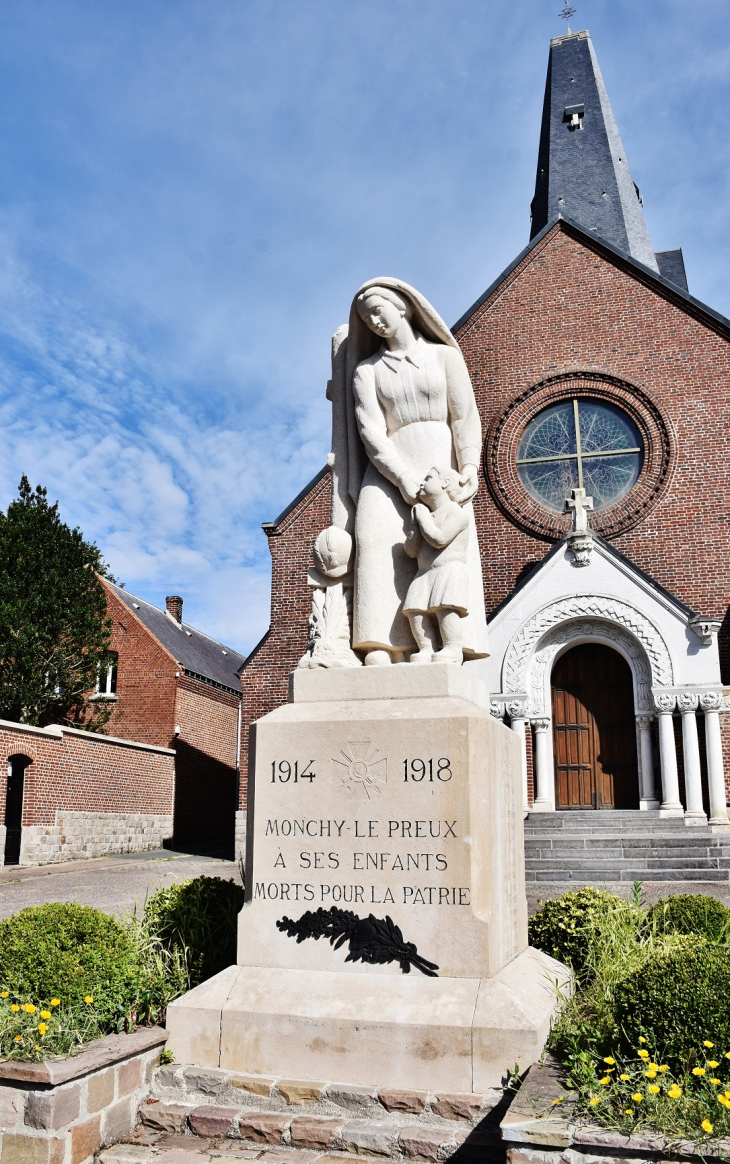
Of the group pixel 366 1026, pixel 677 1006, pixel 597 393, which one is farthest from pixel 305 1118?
pixel 597 393

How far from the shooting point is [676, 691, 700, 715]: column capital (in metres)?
14.7

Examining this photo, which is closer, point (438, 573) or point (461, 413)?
point (438, 573)

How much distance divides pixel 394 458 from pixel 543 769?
1150 cm

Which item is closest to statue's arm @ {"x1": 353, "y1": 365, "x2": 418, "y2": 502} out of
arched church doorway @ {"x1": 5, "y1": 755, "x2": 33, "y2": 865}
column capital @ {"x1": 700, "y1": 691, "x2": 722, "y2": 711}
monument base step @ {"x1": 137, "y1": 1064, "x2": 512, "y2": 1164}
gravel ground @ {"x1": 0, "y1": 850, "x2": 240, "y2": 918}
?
monument base step @ {"x1": 137, "y1": 1064, "x2": 512, "y2": 1164}

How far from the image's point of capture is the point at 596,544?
51.4 feet

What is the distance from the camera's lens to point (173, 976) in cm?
484

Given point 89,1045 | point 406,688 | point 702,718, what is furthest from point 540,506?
point 89,1045

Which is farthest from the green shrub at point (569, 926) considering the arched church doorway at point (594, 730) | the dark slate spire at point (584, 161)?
the dark slate spire at point (584, 161)

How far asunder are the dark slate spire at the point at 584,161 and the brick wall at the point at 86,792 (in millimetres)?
15439

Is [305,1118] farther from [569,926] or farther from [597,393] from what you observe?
[597,393]

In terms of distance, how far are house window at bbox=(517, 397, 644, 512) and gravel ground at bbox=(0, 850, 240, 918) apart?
8.96 metres

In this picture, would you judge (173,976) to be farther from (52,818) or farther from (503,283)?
(503,283)

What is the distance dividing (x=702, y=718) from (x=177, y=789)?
14588mm

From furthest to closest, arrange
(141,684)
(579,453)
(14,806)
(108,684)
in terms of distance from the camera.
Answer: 1. (108,684)
2. (141,684)
3. (14,806)
4. (579,453)
